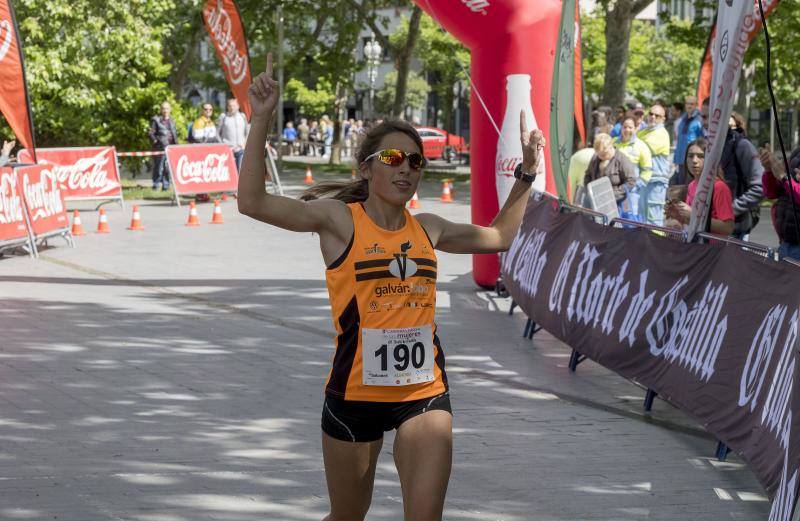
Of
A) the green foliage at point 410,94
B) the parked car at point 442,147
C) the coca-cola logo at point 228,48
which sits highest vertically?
the coca-cola logo at point 228,48

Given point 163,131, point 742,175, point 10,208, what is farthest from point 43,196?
point 163,131

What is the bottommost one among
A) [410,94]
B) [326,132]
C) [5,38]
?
[326,132]

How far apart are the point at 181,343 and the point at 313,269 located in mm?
5054

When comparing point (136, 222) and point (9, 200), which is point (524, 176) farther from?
point (136, 222)

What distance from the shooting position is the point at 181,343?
34.4 ft

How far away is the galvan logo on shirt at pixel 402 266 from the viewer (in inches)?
178

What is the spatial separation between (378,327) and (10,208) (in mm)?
12269

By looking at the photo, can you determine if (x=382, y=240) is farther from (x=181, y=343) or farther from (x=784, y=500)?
(x=181, y=343)

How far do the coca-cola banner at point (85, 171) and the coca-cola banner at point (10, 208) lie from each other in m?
5.88

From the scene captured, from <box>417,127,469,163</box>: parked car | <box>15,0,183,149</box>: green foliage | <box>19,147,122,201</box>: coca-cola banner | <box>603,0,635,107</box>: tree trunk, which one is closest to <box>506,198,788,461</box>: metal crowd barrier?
<box>19,147,122,201</box>: coca-cola banner

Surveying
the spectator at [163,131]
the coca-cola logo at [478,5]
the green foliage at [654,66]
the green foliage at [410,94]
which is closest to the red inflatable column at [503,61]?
the coca-cola logo at [478,5]

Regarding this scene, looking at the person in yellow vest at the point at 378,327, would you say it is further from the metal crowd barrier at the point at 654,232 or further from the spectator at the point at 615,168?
the spectator at the point at 615,168

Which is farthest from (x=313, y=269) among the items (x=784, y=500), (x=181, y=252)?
(x=784, y=500)

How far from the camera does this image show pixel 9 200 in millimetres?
15742
